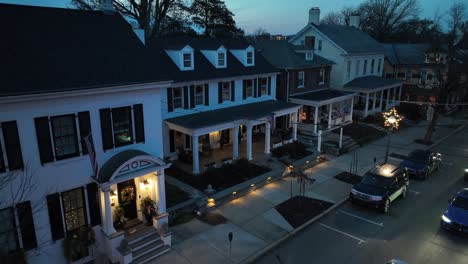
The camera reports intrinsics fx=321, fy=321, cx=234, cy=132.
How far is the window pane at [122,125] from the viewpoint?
1236 cm

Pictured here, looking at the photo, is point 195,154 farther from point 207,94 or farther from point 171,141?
point 207,94

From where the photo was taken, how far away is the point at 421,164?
2112cm

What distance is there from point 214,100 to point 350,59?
1950cm

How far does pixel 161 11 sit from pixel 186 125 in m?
23.1

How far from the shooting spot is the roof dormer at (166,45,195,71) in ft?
68.8

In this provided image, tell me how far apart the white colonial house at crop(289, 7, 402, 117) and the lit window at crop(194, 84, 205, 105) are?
1575cm

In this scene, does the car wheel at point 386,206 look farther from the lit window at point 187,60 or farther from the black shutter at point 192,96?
the lit window at point 187,60

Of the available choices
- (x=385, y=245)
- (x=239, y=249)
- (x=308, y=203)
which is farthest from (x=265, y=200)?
(x=385, y=245)

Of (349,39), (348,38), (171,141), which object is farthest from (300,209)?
(348,38)

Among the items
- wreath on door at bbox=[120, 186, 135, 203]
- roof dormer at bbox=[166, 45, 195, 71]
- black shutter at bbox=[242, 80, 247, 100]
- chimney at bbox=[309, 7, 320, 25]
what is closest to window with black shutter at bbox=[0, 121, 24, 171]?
wreath on door at bbox=[120, 186, 135, 203]

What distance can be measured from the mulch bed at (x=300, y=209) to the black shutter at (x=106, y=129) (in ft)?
29.2

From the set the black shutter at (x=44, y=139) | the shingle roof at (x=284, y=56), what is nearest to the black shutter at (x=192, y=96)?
the shingle roof at (x=284, y=56)

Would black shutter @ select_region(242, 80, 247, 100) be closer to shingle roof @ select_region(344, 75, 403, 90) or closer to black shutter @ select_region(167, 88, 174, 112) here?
black shutter @ select_region(167, 88, 174, 112)

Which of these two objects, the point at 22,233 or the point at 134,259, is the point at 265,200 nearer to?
the point at 134,259
